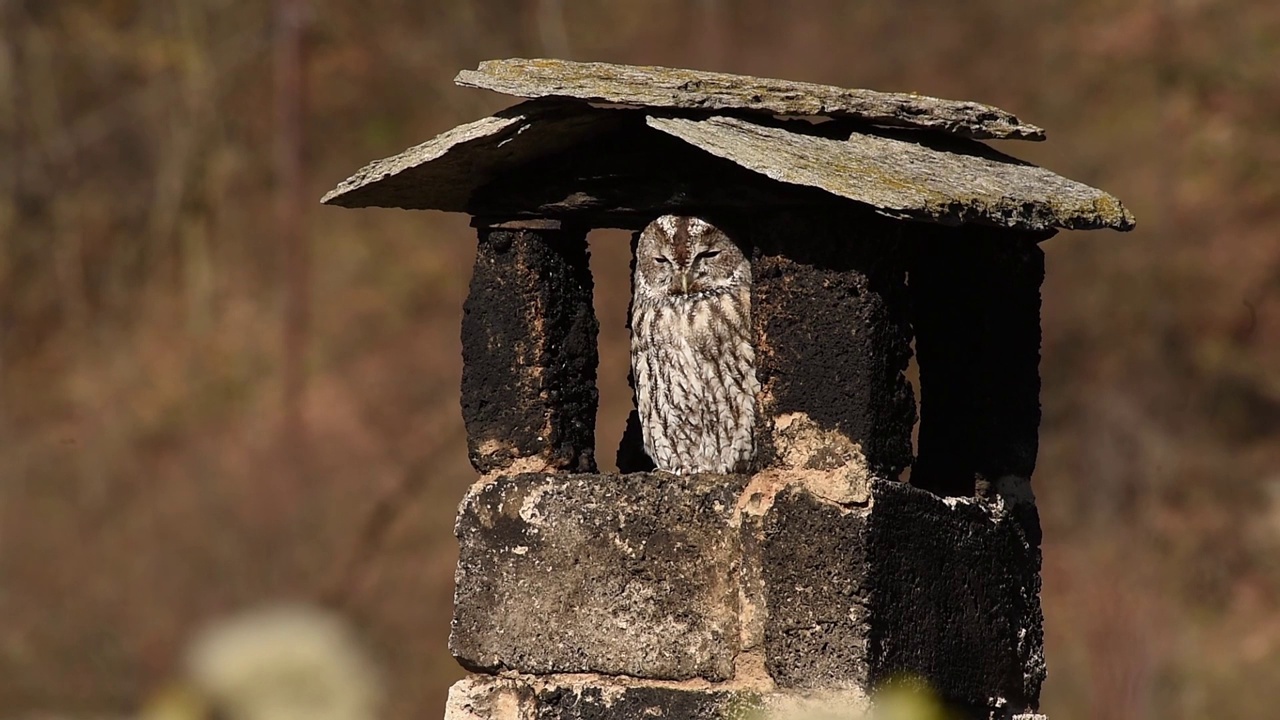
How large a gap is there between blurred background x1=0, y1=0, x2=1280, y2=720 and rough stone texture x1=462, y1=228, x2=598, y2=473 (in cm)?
910

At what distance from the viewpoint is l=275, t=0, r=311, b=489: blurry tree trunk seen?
20.4 metres

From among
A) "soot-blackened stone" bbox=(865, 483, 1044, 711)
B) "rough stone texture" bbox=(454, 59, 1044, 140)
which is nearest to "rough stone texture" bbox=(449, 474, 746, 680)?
"soot-blackened stone" bbox=(865, 483, 1044, 711)

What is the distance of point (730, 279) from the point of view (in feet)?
19.7

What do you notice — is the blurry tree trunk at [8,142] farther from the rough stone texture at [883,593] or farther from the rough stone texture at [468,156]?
the rough stone texture at [883,593]

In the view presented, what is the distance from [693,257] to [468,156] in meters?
0.78

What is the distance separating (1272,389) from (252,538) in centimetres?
891

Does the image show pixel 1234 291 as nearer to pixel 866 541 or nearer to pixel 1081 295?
pixel 1081 295

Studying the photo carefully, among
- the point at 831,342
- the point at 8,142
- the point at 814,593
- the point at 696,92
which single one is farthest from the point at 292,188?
the point at 814,593

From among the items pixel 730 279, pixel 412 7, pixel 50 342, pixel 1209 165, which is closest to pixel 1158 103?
pixel 1209 165

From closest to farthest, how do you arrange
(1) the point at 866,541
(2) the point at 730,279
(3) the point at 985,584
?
(1) the point at 866,541 → (3) the point at 985,584 → (2) the point at 730,279

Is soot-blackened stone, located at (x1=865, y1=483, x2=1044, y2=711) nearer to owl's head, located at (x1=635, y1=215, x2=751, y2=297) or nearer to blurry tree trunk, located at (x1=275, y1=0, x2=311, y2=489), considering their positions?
owl's head, located at (x1=635, y1=215, x2=751, y2=297)

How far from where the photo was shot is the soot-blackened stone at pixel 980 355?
231 inches

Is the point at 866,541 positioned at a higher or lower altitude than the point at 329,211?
lower

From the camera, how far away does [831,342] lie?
5.21 m
